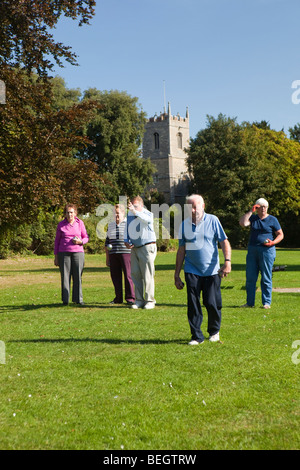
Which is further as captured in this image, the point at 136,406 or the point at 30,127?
the point at 30,127

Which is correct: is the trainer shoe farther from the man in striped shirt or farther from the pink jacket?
the pink jacket

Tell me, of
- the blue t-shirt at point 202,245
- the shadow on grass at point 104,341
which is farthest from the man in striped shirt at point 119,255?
the blue t-shirt at point 202,245

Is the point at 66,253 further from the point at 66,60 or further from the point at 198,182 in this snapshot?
the point at 198,182

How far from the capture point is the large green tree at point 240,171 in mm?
53375

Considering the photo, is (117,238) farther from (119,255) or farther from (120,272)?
(120,272)

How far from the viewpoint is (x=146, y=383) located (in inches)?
216

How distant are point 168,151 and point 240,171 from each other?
46.4m

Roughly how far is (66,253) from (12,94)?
6477 mm

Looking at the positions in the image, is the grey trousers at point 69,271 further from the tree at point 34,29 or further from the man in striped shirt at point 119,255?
the tree at point 34,29

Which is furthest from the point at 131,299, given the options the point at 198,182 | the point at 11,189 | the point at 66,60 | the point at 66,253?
the point at 198,182

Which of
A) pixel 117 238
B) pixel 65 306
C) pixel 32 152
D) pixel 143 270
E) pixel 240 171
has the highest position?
pixel 240 171

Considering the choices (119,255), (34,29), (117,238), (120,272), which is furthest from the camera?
(34,29)

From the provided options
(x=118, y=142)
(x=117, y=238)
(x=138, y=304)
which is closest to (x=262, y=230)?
(x=138, y=304)
